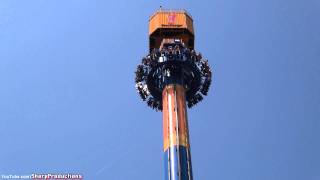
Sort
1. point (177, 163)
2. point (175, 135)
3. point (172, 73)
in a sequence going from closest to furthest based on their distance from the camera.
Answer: point (177, 163), point (175, 135), point (172, 73)

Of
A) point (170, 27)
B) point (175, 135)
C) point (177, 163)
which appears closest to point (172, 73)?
point (170, 27)

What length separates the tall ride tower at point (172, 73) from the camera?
91.4 metres

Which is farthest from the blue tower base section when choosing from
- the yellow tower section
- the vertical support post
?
the yellow tower section

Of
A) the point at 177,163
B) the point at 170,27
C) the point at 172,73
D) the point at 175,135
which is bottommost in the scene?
the point at 177,163

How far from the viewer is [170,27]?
102438mm

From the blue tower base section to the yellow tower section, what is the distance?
981 inches

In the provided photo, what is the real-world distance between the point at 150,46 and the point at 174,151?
25.8 metres

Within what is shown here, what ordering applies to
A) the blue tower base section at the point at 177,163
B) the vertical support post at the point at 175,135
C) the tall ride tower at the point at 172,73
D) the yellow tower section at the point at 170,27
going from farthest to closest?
the yellow tower section at the point at 170,27 → the tall ride tower at the point at 172,73 → the vertical support post at the point at 175,135 → the blue tower base section at the point at 177,163

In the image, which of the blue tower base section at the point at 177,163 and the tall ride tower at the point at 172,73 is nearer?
the blue tower base section at the point at 177,163

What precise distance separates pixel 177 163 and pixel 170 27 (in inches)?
1131

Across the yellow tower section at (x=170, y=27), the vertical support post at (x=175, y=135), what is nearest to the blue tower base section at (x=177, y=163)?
the vertical support post at (x=175, y=135)

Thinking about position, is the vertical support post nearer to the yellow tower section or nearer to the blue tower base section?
the blue tower base section

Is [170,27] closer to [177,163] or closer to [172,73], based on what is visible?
[172,73]

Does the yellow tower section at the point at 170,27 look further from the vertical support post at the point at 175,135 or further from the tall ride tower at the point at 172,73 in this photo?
the vertical support post at the point at 175,135
